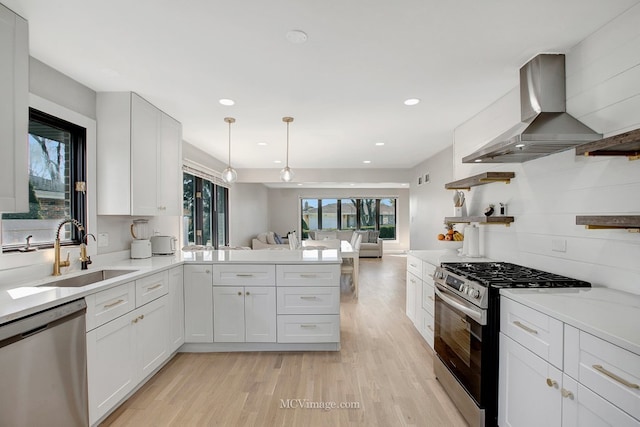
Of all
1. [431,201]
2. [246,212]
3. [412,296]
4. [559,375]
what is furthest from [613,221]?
[246,212]

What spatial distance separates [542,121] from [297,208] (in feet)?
29.5

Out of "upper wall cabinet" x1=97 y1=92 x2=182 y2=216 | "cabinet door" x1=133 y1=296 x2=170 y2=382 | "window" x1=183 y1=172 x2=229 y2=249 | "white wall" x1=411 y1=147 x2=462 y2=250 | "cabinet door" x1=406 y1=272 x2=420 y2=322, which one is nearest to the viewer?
"cabinet door" x1=133 y1=296 x2=170 y2=382

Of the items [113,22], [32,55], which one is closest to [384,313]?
[113,22]

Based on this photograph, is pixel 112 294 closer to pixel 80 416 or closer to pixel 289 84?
pixel 80 416

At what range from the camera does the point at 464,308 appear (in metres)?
1.91

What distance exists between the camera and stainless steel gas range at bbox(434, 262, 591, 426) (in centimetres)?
172

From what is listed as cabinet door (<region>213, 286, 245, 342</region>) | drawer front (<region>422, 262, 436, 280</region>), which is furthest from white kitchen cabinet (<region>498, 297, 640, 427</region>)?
cabinet door (<region>213, 286, 245, 342</region>)

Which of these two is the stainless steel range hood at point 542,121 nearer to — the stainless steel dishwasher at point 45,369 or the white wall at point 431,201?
the white wall at point 431,201

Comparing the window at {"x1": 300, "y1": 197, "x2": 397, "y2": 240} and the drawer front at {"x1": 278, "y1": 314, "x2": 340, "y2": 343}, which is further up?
the window at {"x1": 300, "y1": 197, "x2": 397, "y2": 240}

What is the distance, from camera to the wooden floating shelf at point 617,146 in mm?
1319

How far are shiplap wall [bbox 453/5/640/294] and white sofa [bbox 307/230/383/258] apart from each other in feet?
21.7

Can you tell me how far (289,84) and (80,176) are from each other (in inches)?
75.4

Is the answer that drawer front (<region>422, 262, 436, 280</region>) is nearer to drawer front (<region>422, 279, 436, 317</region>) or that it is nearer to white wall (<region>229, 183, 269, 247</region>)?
drawer front (<region>422, 279, 436, 317</region>)

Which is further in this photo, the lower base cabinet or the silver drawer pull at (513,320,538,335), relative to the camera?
the lower base cabinet
